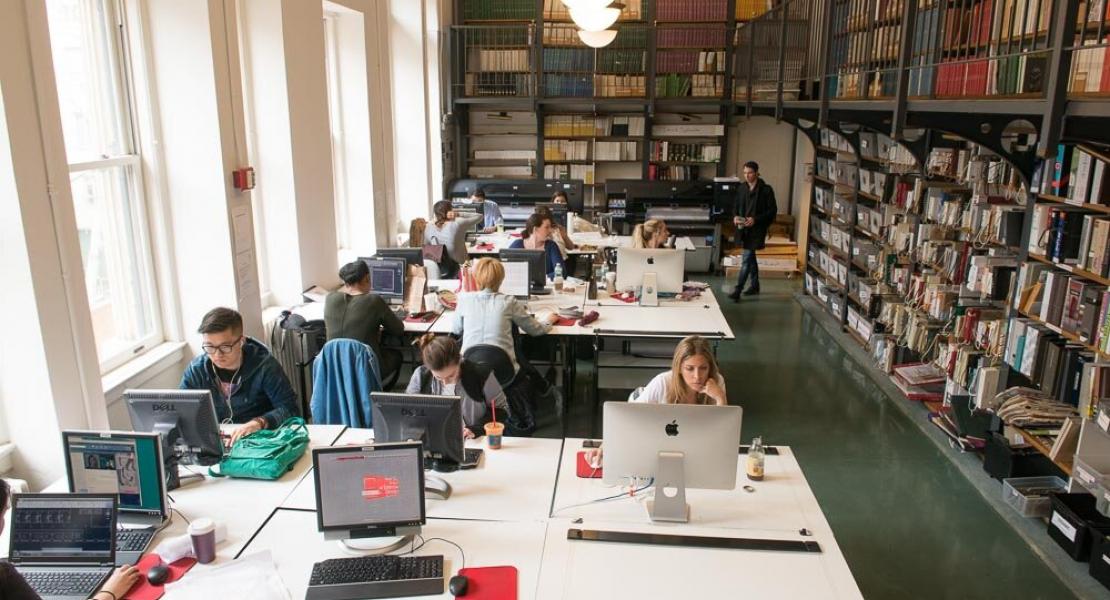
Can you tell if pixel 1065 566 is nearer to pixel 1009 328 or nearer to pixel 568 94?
pixel 1009 328

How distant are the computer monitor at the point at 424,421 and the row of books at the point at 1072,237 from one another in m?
3.22

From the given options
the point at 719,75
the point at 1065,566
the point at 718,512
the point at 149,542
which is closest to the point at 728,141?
the point at 719,75

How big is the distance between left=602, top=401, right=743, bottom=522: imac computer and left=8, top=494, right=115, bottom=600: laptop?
5.63 feet

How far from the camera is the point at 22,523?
2.48 meters

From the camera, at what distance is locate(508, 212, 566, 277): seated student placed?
688cm

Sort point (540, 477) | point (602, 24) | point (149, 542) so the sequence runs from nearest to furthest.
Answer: point (149, 542) → point (540, 477) → point (602, 24)

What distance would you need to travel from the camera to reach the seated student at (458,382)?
3.53 meters

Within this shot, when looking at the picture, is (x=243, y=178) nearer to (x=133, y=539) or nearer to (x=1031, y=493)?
(x=133, y=539)

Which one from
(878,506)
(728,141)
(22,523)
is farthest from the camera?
(728,141)

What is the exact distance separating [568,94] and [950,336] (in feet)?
20.3

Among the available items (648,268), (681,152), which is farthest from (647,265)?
(681,152)

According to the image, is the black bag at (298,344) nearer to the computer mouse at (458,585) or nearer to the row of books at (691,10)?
the computer mouse at (458,585)

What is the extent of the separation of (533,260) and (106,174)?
2.98 metres

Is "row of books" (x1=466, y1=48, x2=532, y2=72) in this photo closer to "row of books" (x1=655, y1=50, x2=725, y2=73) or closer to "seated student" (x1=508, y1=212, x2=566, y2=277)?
"row of books" (x1=655, y1=50, x2=725, y2=73)
